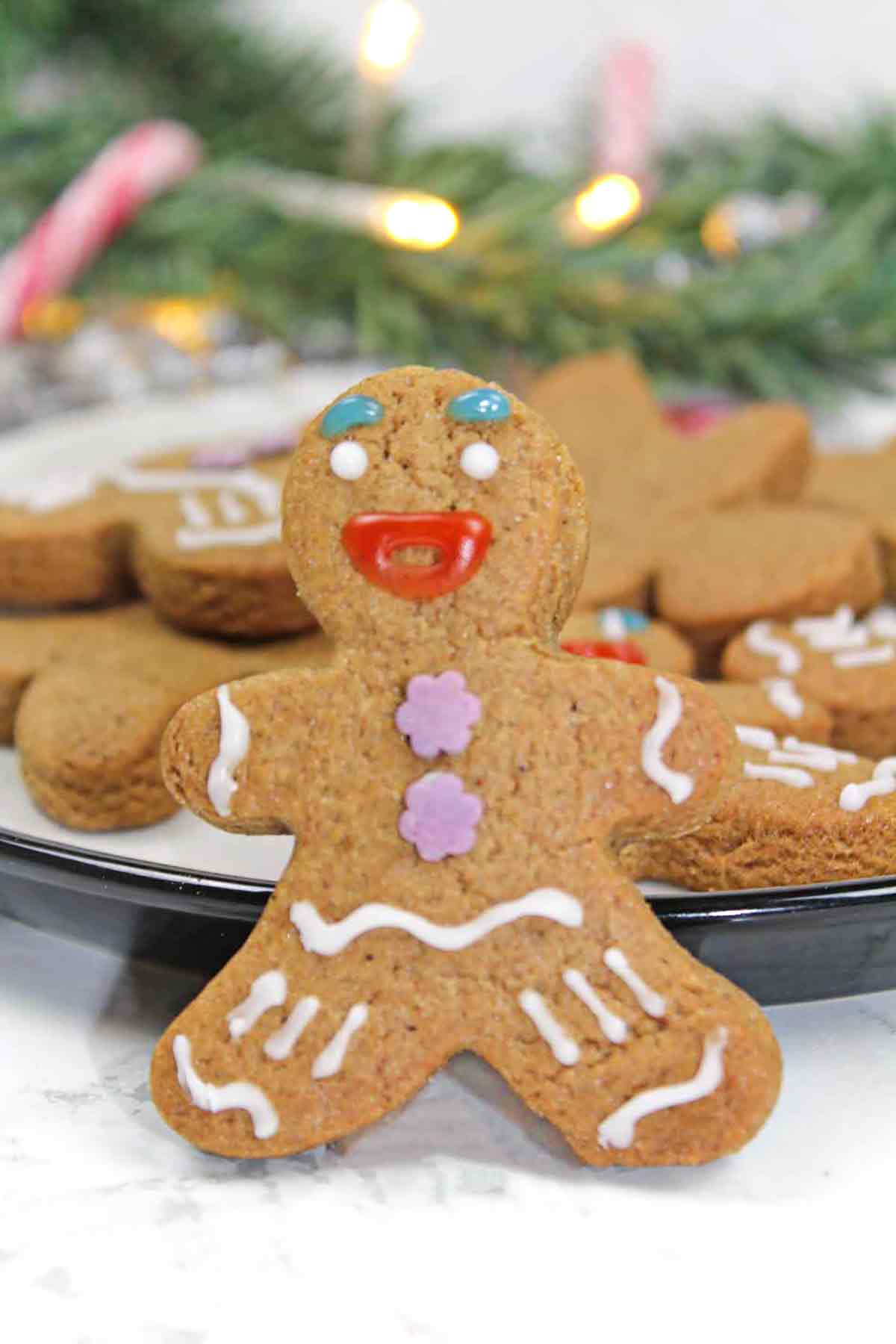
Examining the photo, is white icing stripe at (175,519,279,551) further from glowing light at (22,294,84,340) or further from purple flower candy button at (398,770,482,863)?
glowing light at (22,294,84,340)

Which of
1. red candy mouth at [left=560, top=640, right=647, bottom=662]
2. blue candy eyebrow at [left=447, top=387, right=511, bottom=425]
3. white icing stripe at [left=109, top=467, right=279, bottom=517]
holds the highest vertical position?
blue candy eyebrow at [left=447, top=387, right=511, bottom=425]

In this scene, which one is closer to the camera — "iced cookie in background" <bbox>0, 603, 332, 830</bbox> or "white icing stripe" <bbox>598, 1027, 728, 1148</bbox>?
"white icing stripe" <bbox>598, 1027, 728, 1148</bbox>

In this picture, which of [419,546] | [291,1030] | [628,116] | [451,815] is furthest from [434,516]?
[628,116]

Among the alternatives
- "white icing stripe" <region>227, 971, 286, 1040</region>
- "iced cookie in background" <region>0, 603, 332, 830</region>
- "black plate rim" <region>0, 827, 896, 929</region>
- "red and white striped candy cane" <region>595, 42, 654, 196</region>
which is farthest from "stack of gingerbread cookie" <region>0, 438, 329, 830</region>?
"red and white striped candy cane" <region>595, 42, 654, 196</region>

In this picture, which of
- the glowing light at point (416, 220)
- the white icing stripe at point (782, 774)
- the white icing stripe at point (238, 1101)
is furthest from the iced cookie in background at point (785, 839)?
the glowing light at point (416, 220)

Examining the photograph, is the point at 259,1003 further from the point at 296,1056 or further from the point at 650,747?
the point at 650,747

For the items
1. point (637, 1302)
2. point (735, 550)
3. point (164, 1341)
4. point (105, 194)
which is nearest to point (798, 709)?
point (735, 550)
